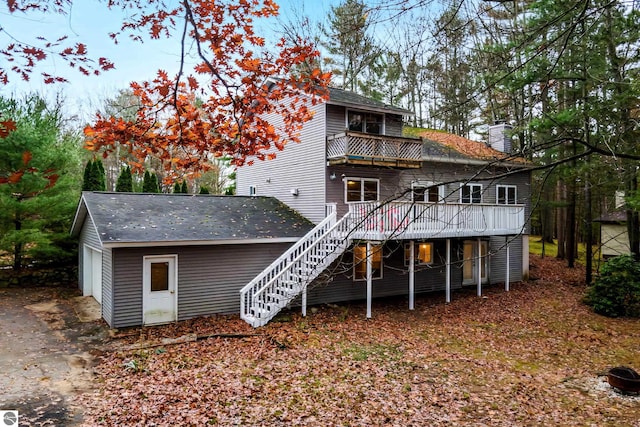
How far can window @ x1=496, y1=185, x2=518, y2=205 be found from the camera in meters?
Answer: 18.3

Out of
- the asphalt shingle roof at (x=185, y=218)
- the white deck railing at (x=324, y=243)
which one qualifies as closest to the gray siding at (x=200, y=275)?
the asphalt shingle roof at (x=185, y=218)

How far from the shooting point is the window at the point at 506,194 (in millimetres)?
18344

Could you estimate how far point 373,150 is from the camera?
46.2 feet

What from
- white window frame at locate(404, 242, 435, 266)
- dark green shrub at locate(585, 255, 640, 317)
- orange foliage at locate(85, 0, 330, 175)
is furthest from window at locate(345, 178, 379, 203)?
orange foliage at locate(85, 0, 330, 175)

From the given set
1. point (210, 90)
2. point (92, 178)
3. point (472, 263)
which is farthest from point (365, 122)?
point (92, 178)

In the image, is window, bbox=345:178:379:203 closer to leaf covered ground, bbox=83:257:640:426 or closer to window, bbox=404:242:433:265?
window, bbox=404:242:433:265

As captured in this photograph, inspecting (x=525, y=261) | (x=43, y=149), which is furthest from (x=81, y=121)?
(x=525, y=261)

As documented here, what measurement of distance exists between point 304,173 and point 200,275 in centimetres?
560

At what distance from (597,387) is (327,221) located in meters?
8.09

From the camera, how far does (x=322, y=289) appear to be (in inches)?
550

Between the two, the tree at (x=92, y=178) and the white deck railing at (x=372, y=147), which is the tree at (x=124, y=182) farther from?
the white deck railing at (x=372, y=147)

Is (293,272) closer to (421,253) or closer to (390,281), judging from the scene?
(390,281)
